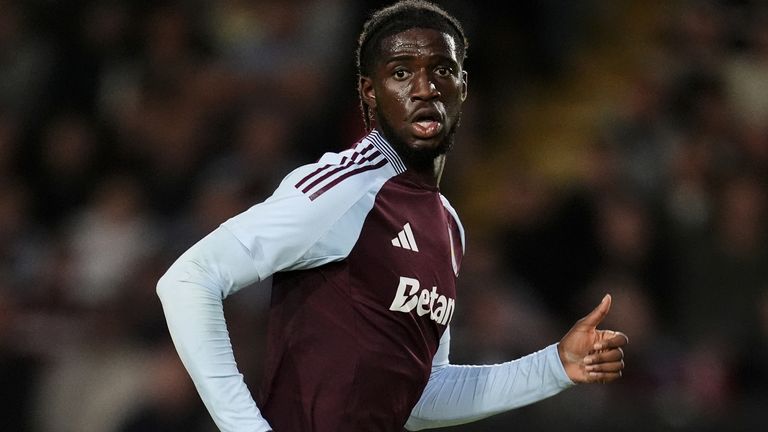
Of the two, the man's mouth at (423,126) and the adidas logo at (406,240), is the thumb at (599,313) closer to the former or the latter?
the adidas logo at (406,240)

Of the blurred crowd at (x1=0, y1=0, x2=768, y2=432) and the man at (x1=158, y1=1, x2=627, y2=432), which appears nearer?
the man at (x1=158, y1=1, x2=627, y2=432)

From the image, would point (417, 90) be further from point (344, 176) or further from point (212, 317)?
point (212, 317)

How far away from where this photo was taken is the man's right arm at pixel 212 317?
2922 mm

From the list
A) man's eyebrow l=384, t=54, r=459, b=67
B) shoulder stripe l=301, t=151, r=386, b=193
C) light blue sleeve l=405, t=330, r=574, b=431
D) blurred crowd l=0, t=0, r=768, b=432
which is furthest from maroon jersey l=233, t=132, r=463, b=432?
blurred crowd l=0, t=0, r=768, b=432

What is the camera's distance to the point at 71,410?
621cm

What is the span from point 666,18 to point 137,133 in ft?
10.9

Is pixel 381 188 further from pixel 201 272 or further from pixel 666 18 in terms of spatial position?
pixel 666 18

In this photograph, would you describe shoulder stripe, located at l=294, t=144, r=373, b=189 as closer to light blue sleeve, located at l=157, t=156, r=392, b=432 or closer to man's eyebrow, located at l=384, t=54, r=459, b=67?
light blue sleeve, located at l=157, t=156, r=392, b=432

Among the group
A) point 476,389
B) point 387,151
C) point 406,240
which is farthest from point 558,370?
point 387,151

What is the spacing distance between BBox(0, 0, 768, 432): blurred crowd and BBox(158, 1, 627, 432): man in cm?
237

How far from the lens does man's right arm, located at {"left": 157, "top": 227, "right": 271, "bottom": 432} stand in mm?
2922

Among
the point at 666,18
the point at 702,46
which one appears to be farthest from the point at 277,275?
the point at 666,18

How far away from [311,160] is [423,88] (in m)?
3.61

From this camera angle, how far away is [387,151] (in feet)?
10.9
